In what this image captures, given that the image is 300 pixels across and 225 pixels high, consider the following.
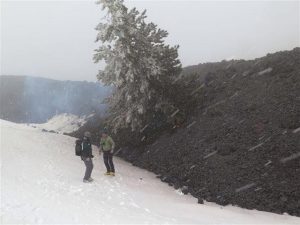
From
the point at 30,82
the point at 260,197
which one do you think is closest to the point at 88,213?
the point at 260,197

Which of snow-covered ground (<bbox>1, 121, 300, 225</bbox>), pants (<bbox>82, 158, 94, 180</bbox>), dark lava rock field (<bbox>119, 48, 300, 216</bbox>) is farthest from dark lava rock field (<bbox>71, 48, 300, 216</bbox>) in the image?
pants (<bbox>82, 158, 94, 180</bbox>)

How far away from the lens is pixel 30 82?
79.2 meters

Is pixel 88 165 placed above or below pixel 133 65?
below

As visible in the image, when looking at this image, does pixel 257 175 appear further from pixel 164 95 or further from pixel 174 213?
pixel 164 95

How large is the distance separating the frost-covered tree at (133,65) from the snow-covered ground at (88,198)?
4662 mm

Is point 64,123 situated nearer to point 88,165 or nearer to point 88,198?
point 88,165

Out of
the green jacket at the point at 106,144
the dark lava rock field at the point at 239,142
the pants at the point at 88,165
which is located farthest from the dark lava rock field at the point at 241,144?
the pants at the point at 88,165

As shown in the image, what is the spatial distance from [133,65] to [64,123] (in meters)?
32.2

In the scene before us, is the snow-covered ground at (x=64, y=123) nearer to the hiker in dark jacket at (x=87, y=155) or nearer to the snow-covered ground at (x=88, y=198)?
the snow-covered ground at (x=88, y=198)

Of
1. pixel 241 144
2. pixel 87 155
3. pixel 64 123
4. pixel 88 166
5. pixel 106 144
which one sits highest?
pixel 241 144

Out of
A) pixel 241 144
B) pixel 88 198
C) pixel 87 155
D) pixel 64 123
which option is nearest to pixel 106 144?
pixel 87 155

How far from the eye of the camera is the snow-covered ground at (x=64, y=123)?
51953 millimetres

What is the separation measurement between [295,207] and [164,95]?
1278 cm

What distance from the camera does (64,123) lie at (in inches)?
2208
